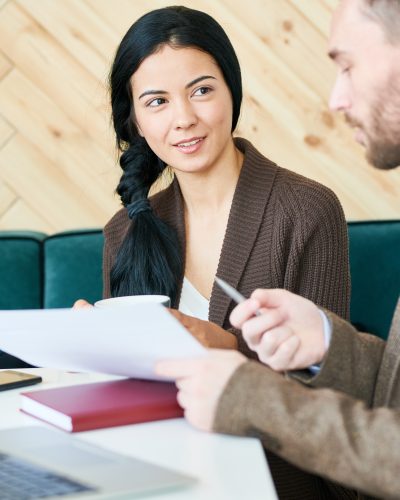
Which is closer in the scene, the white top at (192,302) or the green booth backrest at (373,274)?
the white top at (192,302)

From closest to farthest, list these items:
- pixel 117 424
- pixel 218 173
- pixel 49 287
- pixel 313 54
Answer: pixel 117 424 < pixel 218 173 < pixel 49 287 < pixel 313 54

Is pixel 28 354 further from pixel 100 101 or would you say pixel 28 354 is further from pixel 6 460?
pixel 100 101

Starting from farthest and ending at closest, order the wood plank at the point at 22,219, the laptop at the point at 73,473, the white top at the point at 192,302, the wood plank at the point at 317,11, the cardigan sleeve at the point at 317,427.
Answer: the wood plank at the point at 22,219 → the wood plank at the point at 317,11 → the white top at the point at 192,302 → the cardigan sleeve at the point at 317,427 → the laptop at the point at 73,473

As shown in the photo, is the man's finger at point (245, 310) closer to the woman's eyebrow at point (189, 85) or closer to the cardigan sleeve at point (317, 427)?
the cardigan sleeve at point (317, 427)

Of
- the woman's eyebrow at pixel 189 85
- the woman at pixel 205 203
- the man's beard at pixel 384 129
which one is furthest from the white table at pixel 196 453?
the woman's eyebrow at pixel 189 85

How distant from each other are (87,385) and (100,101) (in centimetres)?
167

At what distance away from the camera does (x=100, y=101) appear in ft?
9.09

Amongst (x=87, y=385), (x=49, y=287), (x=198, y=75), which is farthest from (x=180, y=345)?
(x=49, y=287)

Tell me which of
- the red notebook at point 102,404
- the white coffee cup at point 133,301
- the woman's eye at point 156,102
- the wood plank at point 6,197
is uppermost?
the woman's eye at point 156,102

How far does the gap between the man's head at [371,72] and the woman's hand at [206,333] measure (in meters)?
0.40

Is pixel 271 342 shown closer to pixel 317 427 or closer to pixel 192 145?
pixel 317 427

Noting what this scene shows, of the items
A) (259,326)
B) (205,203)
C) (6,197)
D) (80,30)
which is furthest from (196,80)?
(6,197)

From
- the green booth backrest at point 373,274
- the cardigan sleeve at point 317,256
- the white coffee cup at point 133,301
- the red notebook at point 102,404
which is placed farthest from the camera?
the green booth backrest at point 373,274

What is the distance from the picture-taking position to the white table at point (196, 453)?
855mm
